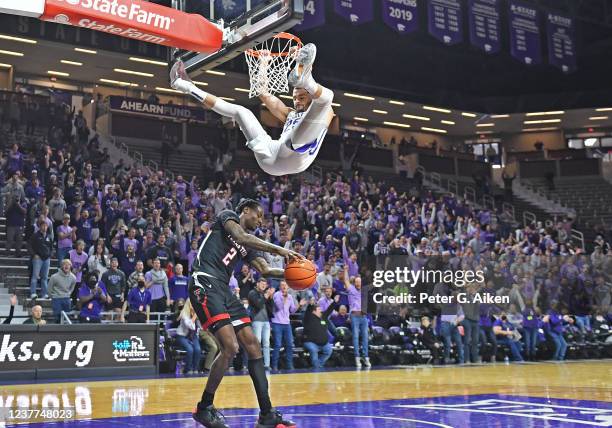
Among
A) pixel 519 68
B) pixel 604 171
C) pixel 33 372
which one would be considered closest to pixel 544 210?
pixel 604 171

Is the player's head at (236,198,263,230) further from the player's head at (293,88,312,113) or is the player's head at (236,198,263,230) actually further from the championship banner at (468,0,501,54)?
the championship banner at (468,0,501,54)

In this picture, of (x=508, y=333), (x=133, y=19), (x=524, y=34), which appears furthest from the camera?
(x=524, y=34)

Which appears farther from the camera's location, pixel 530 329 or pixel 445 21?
pixel 445 21

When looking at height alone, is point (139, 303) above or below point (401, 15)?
below

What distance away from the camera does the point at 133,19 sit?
33.0 feet

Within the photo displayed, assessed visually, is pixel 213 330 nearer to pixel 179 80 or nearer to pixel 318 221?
pixel 179 80

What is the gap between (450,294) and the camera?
1995cm

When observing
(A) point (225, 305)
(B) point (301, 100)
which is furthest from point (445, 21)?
(A) point (225, 305)

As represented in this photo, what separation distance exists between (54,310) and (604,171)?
109 feet

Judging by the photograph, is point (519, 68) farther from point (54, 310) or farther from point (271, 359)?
point (54, 310)

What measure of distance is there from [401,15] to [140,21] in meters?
18.4

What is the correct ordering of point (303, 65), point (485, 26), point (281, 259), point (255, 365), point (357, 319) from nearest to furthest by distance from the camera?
point (303, 65) → point (255, 365) → point (357, 319) → point (281, 259) → point (485, 26)

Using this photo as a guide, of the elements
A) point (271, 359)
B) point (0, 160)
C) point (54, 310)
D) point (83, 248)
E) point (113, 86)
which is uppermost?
point (113, 86)

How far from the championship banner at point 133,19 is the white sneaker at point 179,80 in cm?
107
